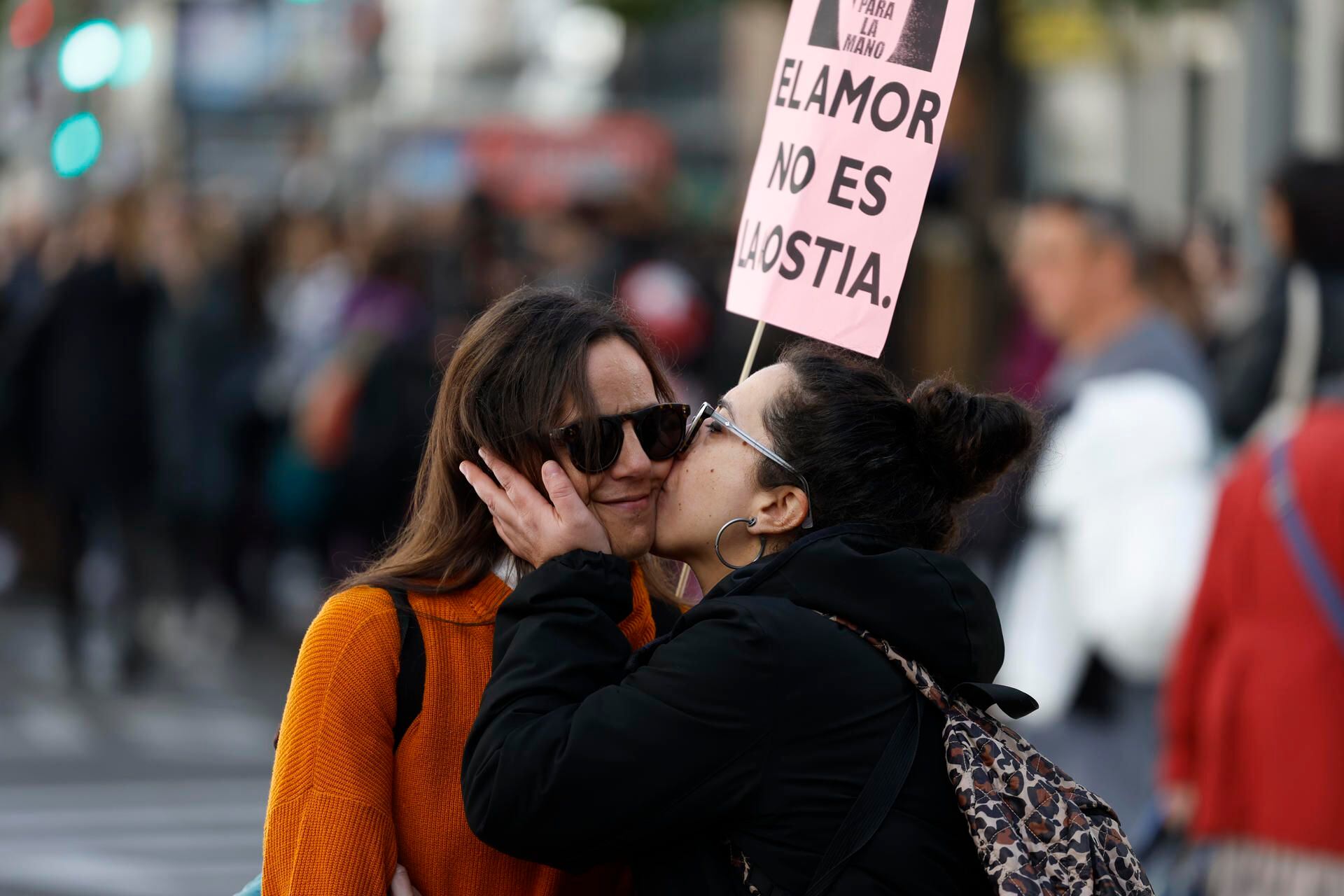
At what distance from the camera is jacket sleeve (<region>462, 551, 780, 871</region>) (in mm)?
2471

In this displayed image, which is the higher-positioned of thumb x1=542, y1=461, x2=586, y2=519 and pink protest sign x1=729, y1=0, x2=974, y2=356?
pink protest sign x1=729, y1=0, x2=974, y2=356

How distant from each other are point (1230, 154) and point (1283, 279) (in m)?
11.0

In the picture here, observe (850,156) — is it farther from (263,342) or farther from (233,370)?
(263,342)

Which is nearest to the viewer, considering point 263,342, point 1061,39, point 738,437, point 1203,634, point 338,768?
point 338,768

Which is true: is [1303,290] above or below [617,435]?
below

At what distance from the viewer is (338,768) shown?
2.61 m

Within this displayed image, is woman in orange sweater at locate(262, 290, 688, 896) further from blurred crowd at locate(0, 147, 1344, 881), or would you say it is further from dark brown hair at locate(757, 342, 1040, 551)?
blurred crowd at locate(0, 147, 1344, 881)

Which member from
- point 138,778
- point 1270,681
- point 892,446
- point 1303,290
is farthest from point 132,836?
point 892,446

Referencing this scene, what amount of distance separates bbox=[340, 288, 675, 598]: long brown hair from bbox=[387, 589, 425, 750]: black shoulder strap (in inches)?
2.8

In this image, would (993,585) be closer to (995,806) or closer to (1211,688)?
(1211,688)

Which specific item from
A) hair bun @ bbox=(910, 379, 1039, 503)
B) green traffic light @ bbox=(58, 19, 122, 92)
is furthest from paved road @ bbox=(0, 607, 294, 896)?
hair bun @ bbox=(910, 379, 1039, 503)

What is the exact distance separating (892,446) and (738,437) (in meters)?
0.23

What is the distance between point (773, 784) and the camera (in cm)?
252

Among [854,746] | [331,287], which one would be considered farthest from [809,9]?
[331,287]
